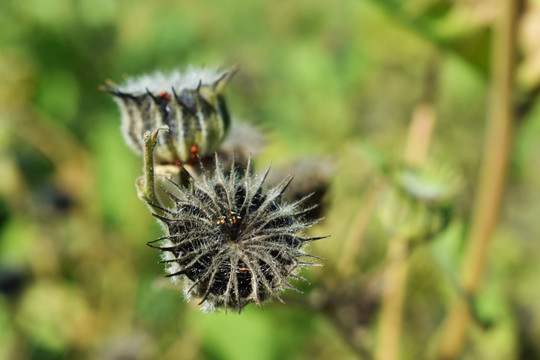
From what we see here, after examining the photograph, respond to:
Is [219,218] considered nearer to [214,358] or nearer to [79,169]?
Result: [214,358]

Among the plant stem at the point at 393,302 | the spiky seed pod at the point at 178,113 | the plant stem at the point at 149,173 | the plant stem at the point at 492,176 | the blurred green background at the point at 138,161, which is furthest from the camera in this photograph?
the blurred green background at the point at 138,161

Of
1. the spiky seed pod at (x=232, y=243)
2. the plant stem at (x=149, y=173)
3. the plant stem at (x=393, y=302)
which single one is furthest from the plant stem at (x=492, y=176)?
the plant stem at (x=149, y=173)

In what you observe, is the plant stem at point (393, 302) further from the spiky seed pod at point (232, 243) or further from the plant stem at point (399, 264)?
the spiky seed pod at point (232, 243)

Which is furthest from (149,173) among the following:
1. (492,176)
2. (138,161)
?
(138,161)

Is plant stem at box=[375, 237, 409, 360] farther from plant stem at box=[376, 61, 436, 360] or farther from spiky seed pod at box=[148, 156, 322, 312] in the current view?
spiky seed pod at box=[148, 156, 322, 312]

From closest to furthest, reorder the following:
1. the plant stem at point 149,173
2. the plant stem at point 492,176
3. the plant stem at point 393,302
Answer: the plant stem at point 149,173 → the plant stem at point 492,176 → the plant stem at point 393,302
